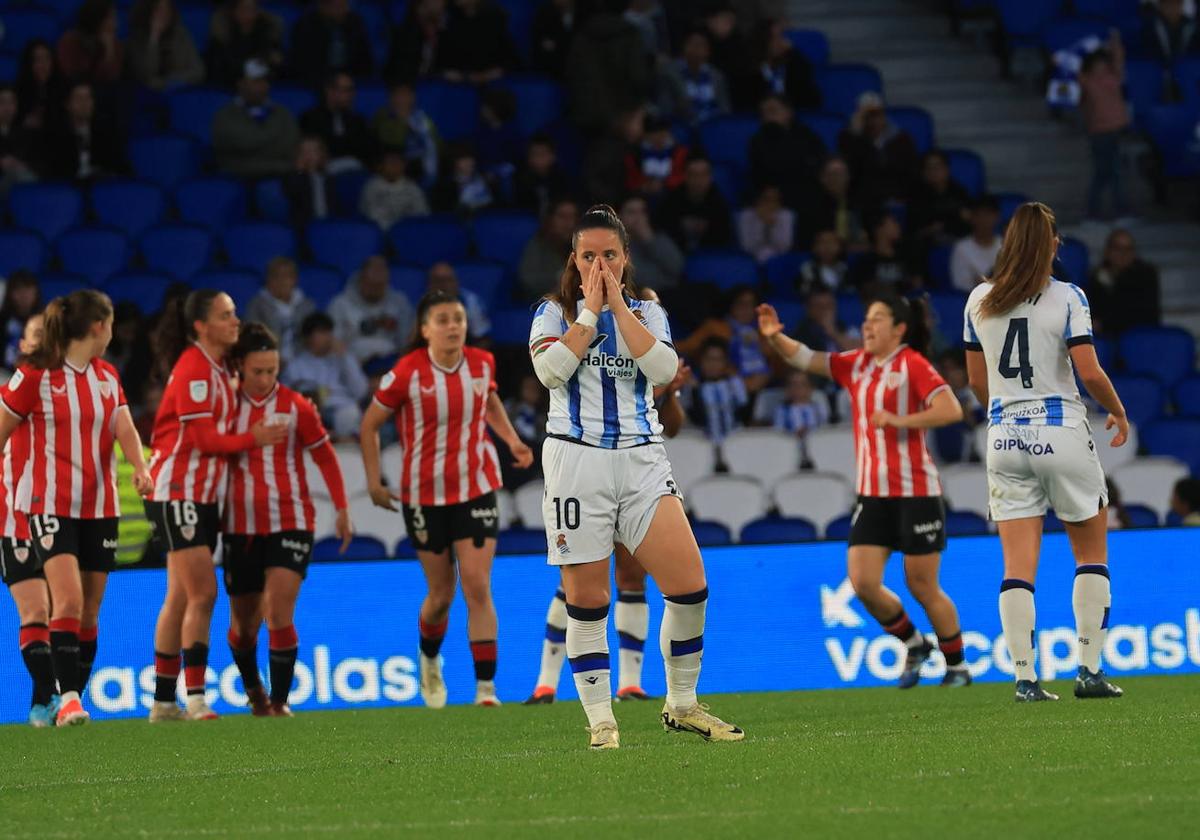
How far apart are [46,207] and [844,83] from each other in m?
7.92

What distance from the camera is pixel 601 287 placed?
6953 mm

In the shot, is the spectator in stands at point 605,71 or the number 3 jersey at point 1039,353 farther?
the spectator in stands at point 605,71

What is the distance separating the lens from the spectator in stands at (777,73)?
62.6 feet

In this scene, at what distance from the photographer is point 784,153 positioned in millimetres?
17922

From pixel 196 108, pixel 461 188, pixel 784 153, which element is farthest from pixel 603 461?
pixel 196 108

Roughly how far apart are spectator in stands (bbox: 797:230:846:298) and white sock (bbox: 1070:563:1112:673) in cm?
798

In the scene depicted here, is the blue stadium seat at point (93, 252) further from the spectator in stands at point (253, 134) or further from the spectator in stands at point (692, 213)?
the spectator in stands at point (692, 213)

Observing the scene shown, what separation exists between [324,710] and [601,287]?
5073 millimetres

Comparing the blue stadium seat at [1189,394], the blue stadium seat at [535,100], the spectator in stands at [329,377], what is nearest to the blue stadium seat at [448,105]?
the blue stadium seat at [535,100]

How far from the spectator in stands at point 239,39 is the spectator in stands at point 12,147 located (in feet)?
6.29

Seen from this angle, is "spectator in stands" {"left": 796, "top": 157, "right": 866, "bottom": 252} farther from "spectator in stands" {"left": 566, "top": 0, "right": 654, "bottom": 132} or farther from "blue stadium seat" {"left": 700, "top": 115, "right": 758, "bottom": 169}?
"spectator in stands" {"left": 566, "top": 0, "right": 654, "bottom": 132}

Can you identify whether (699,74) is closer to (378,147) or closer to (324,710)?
(378,147)

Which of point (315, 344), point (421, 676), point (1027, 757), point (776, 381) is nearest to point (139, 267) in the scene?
point (315, 344)

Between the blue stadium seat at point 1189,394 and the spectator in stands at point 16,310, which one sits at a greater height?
the spectator in stands at point 16,310
